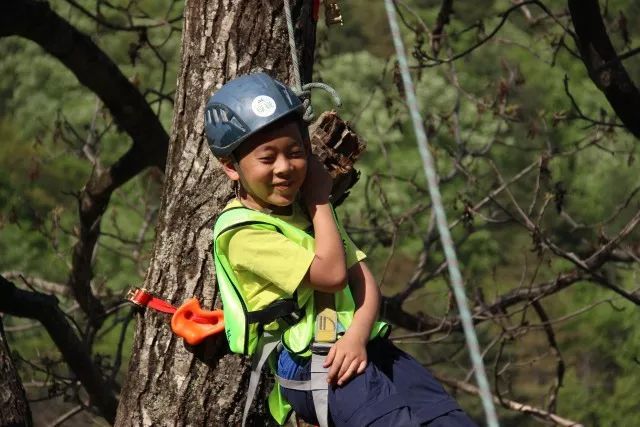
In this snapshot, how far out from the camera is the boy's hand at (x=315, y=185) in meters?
3.04

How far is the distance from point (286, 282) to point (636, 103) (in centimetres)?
297

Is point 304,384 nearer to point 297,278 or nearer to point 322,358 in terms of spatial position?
point 322,358

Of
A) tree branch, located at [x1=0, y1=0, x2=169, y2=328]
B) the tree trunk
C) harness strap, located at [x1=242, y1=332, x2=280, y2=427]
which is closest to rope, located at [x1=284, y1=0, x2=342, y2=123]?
harness strap, located at [x1=242, y1=332, x2=280, y2=427]

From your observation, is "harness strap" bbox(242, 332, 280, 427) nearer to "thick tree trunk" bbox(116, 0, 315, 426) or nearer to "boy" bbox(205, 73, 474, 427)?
"boy" bbox(205, 73, 474, 427)

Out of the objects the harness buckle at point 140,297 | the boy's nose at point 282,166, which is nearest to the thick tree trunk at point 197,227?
the harness buckle at point 140,297

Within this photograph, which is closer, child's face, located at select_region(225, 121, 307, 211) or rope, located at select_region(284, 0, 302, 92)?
child's face, located at select_region(225, 121, 307, 211)

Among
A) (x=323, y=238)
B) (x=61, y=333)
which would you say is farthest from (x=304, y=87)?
(x=61, y=333)

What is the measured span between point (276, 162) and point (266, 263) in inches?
9.9

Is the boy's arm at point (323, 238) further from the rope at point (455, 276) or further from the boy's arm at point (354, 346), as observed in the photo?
the rope at point (455, 276)

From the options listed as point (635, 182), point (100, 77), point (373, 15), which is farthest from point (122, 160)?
point (373, 15)

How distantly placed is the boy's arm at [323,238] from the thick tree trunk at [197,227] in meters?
0.62

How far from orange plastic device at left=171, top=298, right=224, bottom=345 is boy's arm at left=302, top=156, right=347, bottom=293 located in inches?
25.1

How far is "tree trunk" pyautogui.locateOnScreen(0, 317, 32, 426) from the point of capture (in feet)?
11.4

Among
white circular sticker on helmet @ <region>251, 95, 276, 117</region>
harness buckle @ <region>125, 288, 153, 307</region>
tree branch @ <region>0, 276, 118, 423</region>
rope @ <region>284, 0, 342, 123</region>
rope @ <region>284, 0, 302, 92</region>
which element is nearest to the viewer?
white circular sticker on helmet @ <region>251, 95, 276, 117</region>
